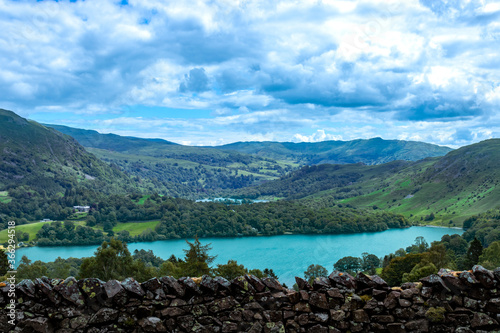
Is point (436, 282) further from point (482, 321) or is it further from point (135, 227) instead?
point (135, 227)

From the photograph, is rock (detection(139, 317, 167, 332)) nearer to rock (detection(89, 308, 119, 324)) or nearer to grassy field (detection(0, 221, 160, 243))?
rock (detection(89, 308, 119, 324))

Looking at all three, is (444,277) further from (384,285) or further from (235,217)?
(235,217)

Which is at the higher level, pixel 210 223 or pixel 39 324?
pixel 39 324

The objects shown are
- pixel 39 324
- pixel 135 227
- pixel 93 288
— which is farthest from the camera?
pixel 135 227

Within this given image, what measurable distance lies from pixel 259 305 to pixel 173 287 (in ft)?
4.94

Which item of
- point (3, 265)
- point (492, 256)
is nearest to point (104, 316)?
point (3, 265)

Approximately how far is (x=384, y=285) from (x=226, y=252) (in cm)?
11498

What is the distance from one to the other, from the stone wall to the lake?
78.9m

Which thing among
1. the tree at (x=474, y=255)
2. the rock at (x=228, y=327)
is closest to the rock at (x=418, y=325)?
the rock at (x=228, y=327)

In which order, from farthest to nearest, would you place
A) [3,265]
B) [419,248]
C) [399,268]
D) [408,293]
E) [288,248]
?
[288,248]
[419,248]
[399,268]
[3,265]
[408,293]

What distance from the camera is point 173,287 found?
6.00m

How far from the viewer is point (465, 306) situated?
6.08 meters

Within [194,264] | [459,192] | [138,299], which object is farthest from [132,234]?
[459,192]

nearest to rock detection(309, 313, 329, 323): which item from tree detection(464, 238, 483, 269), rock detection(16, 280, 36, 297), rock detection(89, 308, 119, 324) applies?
rock detection(89, 308, 119, 324)
